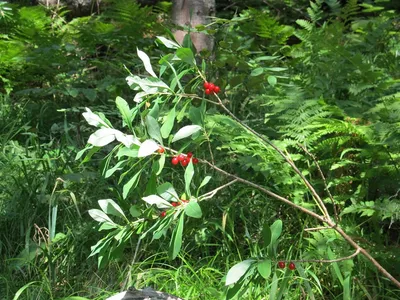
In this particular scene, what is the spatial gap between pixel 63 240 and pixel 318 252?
1443 millimetres

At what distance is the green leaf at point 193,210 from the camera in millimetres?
2084

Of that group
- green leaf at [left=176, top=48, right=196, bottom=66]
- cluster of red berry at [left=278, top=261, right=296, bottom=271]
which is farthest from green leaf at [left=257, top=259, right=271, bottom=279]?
green leaf at [left=176, top=48, right=196, bottom=66]

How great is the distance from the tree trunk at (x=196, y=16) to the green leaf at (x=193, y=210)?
3.29 metres

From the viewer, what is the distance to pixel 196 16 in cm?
527

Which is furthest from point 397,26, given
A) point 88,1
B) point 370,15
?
point 88,1

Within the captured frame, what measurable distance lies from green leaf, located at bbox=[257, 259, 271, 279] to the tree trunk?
11.2ft

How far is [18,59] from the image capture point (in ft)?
17.5

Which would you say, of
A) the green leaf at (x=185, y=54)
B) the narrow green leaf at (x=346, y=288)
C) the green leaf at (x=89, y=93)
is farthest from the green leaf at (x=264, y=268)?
the green leaf at (x=89, y=93)

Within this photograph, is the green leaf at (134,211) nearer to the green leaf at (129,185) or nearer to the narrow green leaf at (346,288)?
the green leaf at (129,185)

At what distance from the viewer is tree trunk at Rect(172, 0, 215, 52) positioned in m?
5.28

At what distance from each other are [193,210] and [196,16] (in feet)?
11.2

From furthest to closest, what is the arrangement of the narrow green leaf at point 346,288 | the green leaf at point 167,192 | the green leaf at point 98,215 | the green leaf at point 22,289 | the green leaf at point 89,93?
the green leaf at point 89,93
the green leaf at point 22,289
the narrow green leaf at point 346,288
the green leaf at point 98,215
the green leaf at point 167,192

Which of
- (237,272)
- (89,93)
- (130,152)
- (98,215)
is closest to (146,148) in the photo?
(130,152)

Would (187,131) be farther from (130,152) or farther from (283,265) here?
(283,265)
